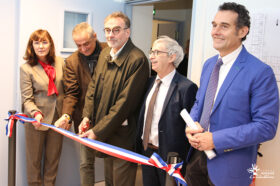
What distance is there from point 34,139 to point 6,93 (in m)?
0.59

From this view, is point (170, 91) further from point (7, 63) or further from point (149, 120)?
point (7, 63)

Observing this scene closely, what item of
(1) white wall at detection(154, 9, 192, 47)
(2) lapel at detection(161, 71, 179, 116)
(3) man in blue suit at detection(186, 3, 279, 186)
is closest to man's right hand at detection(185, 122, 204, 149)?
(3) man in blue suit at detection(186, 3, 279, 186)

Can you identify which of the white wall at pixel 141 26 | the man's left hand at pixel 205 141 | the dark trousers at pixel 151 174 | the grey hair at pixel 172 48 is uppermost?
the white wall at pixel 141 26

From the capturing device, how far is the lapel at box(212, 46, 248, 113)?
5.58 ft

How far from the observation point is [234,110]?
1.67 meters

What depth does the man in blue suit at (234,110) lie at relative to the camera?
161 cm

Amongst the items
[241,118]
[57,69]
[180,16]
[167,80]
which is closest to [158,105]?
[167,80]

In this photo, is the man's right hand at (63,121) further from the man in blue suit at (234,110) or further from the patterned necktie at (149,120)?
the man in blue suit at (234,110)

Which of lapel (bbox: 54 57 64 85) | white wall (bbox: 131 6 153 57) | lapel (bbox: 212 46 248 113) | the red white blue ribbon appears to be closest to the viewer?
the red white blue ribbon

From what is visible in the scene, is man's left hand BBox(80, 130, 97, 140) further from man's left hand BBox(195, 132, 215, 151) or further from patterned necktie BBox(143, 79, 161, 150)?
man's left hand BBox(195, 132, 215, 151)

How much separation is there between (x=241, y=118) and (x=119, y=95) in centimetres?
102

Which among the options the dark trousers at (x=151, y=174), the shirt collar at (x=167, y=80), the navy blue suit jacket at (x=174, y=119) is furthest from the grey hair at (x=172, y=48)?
the dark trousers at (x=151, y=174)

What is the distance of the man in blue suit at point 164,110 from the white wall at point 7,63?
64.6 inches

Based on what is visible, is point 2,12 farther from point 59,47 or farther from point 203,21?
point 203,21
